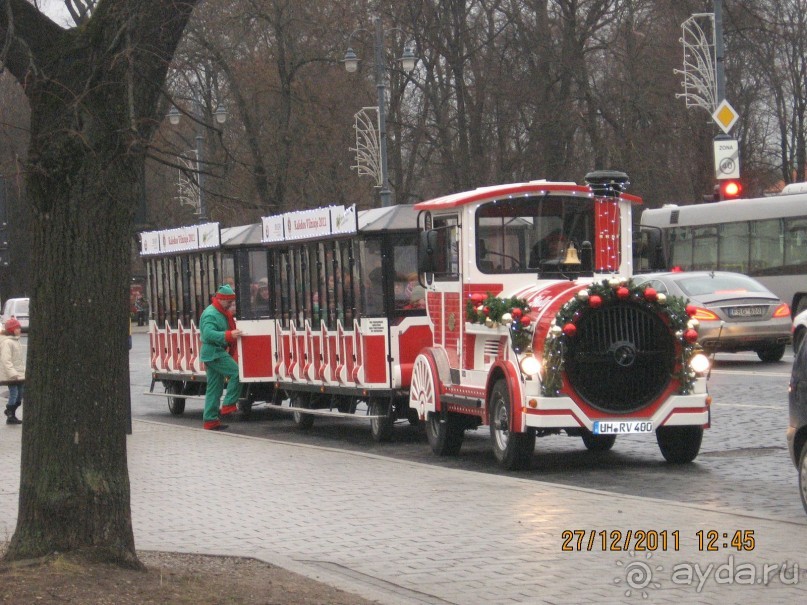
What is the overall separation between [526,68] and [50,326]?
38.4 meters

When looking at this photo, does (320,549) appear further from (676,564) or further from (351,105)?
(351,105)

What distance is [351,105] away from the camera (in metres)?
47.2

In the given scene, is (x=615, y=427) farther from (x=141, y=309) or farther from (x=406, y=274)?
(x=141, y=309)

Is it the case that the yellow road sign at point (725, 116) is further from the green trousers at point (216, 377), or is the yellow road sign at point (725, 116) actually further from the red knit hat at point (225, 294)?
the green trousers at point (216, 377)

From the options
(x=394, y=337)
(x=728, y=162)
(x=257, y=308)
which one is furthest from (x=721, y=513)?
(x=728, y=162)

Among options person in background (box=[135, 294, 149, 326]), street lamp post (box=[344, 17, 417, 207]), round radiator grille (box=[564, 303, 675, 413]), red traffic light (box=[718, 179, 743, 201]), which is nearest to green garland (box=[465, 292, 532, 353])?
round radiator grille (box=[564, 303, 675, 413])

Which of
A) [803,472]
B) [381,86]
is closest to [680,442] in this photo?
[803,472]

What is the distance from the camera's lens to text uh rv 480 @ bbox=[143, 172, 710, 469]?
1331 centimetres

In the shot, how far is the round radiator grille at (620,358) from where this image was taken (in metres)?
13.3

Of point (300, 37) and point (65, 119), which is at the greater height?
point (300, 37)

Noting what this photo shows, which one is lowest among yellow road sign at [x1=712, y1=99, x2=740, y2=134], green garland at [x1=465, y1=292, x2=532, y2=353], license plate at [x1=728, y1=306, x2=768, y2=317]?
license plate at [x1=728, y1=306, x2=768, y2=317]

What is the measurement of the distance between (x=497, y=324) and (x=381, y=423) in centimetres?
411

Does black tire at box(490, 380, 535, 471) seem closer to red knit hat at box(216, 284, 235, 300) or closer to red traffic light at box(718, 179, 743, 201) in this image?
red knit hat at box(216, 284, 235, 300)

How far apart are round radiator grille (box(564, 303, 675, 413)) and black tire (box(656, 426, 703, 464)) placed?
1.95 feet
